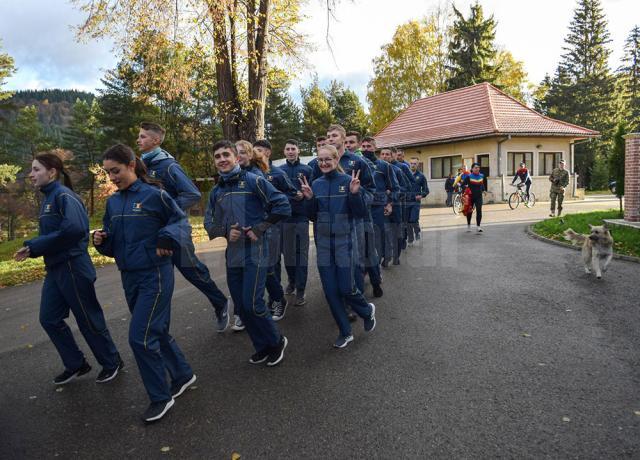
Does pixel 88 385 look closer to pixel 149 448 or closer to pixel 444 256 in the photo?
pixel 149 448

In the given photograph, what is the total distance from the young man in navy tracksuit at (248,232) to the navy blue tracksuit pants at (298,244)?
2.04m

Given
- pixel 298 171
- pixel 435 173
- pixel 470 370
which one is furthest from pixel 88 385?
pixel 435 173

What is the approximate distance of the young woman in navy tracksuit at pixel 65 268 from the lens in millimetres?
3859

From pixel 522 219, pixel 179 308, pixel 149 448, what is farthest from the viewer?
pixel 522 219

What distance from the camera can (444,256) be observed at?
31.2 feet

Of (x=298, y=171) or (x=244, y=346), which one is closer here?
(x=244, y=346)

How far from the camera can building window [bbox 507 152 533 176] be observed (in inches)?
1010

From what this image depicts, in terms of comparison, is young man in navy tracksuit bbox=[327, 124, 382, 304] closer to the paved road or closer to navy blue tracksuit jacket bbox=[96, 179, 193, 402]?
the paved road

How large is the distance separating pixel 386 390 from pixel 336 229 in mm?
1651

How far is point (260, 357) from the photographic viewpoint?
172 inches

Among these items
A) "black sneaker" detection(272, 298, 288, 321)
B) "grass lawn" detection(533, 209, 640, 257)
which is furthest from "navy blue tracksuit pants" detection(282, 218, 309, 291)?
"grass lawn" detection(533, 209, 640, 257)

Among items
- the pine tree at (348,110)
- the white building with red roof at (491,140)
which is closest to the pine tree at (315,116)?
the pine tree at (348,110)

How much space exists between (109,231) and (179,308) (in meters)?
3.13

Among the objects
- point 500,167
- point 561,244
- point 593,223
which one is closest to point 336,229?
point 561,244
